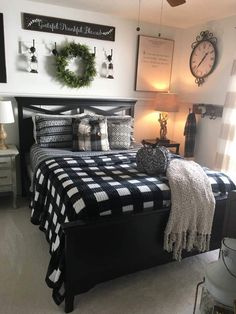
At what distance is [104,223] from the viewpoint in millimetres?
1684

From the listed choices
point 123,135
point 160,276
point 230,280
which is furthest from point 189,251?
point 123,135

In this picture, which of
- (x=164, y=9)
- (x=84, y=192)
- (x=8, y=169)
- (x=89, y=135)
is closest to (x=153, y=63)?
(x=164, y=9)

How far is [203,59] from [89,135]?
1.89 m

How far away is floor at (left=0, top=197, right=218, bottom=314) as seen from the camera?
5.72 feet

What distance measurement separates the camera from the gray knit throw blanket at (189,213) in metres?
1.90

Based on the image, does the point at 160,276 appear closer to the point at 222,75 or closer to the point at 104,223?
the point at 104,223

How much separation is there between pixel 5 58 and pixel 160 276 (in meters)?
2.77

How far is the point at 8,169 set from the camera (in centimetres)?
292

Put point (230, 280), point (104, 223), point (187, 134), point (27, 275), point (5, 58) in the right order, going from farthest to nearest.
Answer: point (187, 134) → point (5, 58) → point (27, 275) → point (104, 223) → point (230, 280)

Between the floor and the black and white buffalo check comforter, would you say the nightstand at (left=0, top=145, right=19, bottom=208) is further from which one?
the floor

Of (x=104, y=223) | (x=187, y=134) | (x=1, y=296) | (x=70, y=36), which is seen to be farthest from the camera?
(x=187, y=134)

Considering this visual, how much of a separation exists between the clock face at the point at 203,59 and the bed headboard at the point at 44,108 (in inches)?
43.8

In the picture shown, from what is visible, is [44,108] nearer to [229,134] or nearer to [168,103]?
[168,103]

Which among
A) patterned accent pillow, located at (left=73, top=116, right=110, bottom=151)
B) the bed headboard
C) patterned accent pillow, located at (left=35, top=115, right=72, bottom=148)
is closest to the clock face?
the bed headboard
